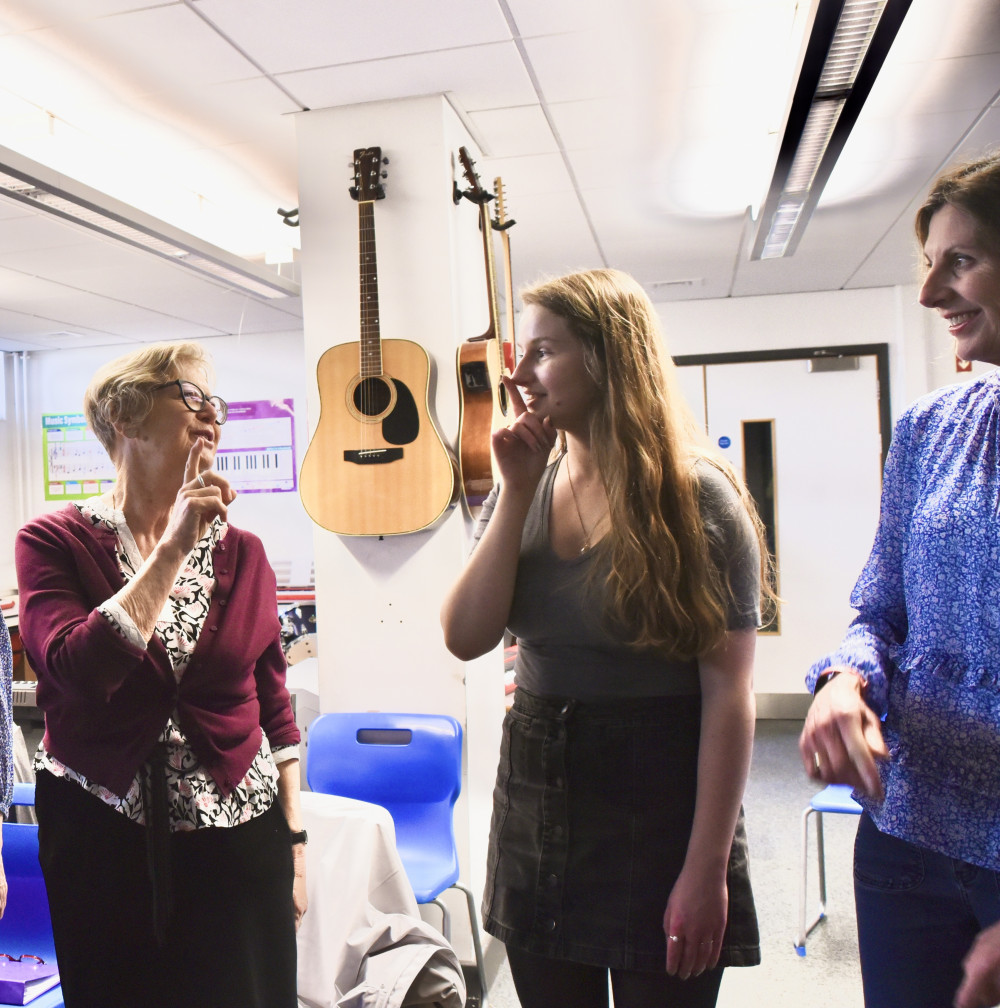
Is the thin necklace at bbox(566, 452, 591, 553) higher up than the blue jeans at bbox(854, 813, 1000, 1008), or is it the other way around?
the thin necklace at bbox(566, 452, 591, 553)

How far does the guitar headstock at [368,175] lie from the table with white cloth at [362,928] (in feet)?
6.24

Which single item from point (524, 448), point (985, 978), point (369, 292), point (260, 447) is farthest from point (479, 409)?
point (260, 447)

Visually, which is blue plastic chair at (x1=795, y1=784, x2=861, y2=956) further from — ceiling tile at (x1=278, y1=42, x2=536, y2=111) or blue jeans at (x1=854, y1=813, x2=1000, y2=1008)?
ceiling tile at (x1=278, y1=42, x2=536, y2=111)

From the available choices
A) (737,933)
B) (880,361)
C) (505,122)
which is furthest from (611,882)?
(880,361)

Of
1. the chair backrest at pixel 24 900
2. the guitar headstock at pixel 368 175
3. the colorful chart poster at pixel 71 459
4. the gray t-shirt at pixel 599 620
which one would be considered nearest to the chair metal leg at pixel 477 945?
the chair backrest at pixel 24 900

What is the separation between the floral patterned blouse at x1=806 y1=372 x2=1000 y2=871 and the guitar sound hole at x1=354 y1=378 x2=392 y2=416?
203 cm

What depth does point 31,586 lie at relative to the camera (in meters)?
1.32

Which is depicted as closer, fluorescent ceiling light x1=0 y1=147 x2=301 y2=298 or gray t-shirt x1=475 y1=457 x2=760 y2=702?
gray t-shirt x1=475 y1=457 x2=760 y2=702

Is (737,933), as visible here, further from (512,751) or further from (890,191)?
(890,191)

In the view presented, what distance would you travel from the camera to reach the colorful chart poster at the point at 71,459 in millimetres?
7133

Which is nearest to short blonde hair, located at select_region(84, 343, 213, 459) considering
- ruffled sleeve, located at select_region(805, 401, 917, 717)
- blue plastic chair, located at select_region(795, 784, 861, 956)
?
ruffled sleeve, located at select_region(805, 401, 917, 717)

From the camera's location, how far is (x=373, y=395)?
9.53 ft

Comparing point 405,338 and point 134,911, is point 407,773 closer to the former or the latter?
point 134,911

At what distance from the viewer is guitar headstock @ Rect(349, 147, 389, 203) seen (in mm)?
2865
